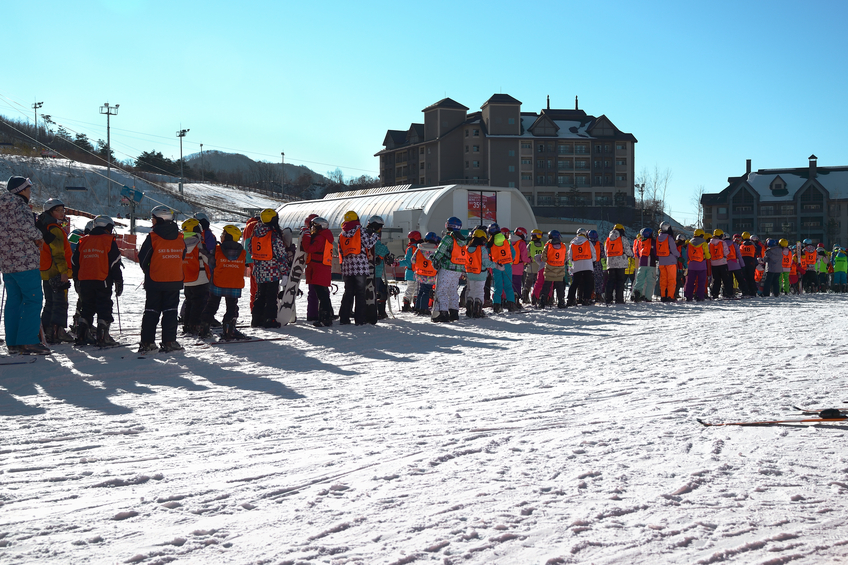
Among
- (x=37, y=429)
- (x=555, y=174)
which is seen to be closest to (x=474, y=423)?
(x=37, y=429)

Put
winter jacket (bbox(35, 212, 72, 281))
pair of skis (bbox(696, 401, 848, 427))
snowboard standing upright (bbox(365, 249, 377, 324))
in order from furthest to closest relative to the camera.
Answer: snowboard standing upright (bbox(365, 249, 377, 324)) → winter jacket (bbox(35, 212, 72, 281)) → pair of skis (bbox(696, 401, 848, 427))

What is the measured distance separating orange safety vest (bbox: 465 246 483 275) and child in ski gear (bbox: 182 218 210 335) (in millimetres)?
4261

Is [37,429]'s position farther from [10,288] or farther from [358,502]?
[10,288]

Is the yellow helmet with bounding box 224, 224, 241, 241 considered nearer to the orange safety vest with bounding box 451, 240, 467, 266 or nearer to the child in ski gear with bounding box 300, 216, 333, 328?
the child in ski gear with bounding box 300, 216, 333, 328

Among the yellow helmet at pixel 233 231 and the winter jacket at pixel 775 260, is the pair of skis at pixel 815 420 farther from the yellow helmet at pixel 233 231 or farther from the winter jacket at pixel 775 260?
the winter jacket at pixel 775 260

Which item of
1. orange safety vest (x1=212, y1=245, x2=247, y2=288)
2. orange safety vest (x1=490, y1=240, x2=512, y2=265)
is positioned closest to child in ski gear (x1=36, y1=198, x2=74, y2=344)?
orange safety vest (x1=212, y1=245, x2=247, y2=288)

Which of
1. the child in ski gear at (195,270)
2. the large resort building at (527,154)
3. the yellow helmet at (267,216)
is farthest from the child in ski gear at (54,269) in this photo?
the large resort building at (527,154)

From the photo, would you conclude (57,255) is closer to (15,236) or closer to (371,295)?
(15,236)

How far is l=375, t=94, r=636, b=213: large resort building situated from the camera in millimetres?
65062

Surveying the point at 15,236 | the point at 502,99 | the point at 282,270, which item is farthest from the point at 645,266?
the point at 502,99

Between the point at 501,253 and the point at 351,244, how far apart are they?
3523mm

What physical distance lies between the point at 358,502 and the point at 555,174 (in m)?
65.7

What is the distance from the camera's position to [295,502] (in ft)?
10.3

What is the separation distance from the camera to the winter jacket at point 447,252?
1114 centimetres
